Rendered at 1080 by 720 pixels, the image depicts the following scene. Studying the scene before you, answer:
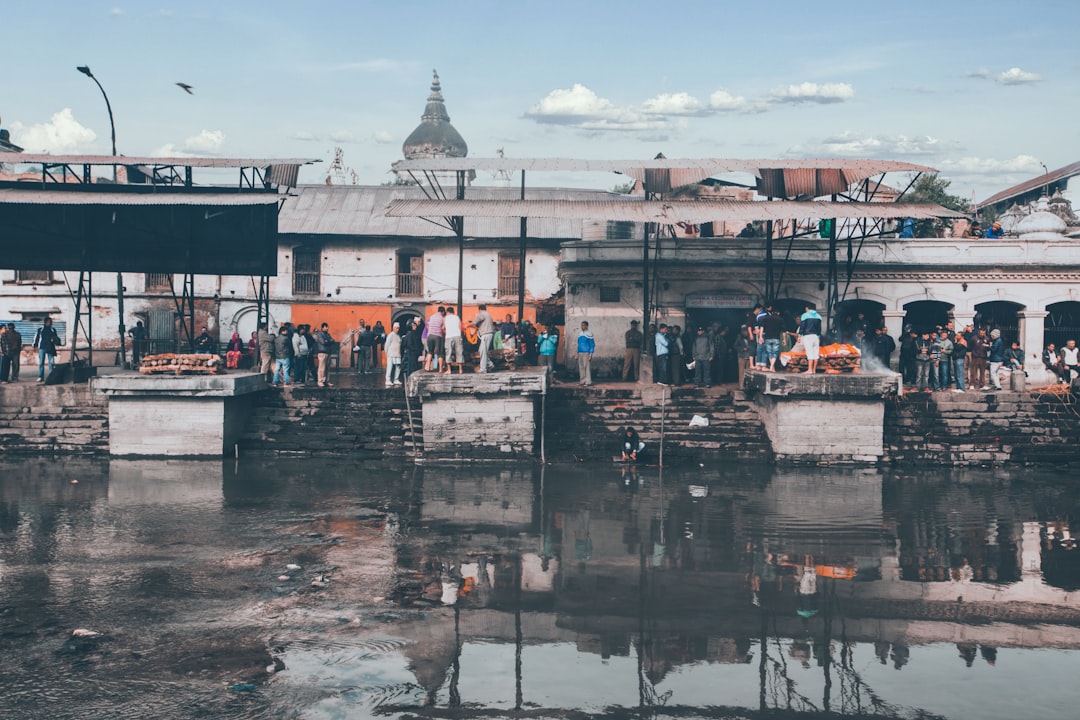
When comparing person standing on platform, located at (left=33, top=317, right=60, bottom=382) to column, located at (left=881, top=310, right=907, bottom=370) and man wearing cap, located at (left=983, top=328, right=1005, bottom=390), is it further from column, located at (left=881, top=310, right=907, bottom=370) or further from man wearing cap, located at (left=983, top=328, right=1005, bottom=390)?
man wearing cap, located at (left=983, top=328, right=1005, bottom=390)

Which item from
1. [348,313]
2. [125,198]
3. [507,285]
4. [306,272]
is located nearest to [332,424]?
[125,198]

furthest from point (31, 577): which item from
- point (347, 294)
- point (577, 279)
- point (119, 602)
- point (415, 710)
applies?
A: point (347, 294)

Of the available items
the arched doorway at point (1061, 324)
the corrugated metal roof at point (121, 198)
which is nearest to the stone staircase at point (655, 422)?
the corrugated metal roof at point (121, 198)

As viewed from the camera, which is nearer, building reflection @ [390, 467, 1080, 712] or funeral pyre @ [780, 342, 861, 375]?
building reflection @ [390, 467, 1080, 712]

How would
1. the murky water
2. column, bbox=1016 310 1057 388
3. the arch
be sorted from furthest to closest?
the arch < column, bbox=1016 310 1057 388 < the murky water

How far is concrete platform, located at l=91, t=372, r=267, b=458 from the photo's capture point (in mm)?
→ 20047

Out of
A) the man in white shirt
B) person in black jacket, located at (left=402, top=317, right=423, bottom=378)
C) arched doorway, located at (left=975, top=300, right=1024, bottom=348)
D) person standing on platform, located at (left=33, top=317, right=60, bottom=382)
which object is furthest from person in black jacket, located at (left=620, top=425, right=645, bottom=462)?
person standing on platform, located at (left=33, top=317, right=60, bottom=382)

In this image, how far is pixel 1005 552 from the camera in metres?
13.5

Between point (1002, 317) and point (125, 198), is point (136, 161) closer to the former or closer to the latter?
point (125, 198)

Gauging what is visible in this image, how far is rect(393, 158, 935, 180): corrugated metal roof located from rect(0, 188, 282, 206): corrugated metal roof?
11.3ft

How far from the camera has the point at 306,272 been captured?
34969 mm

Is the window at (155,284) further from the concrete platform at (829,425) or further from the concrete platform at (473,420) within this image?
the concrete platform at (829,425)

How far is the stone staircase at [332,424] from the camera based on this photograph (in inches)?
803

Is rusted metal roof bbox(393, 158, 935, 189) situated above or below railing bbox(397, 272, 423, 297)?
above
